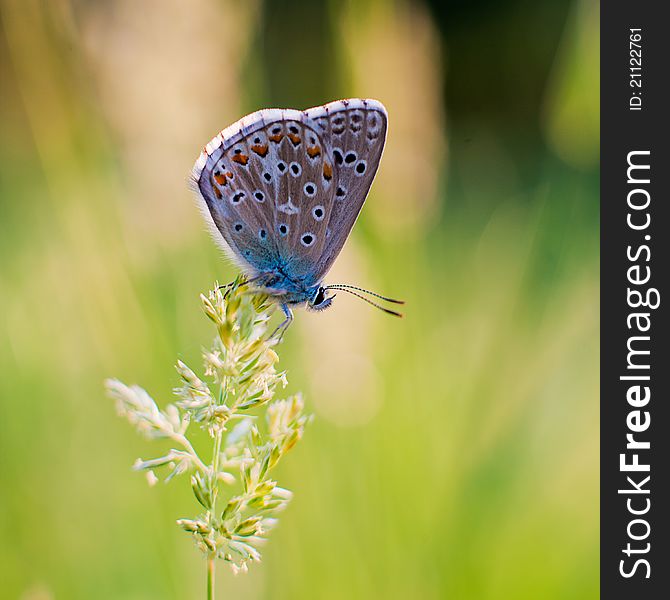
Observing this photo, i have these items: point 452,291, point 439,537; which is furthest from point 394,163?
point 452,291

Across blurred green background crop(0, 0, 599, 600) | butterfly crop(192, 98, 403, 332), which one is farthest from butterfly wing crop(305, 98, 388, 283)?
blurred green background crop(0, 0, 599, 600)

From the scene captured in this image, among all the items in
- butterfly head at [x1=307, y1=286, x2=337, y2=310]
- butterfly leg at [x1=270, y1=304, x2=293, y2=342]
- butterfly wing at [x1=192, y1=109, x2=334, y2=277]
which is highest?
butterfly wing at [x1=192, y1=109, x2=334, y2=277]

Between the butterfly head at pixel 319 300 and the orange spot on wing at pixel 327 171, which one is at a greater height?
the orange spot on wing at pixel 327 171

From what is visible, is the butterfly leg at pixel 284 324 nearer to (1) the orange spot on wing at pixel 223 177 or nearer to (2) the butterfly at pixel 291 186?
(2) the butterfly at pixel 291 186

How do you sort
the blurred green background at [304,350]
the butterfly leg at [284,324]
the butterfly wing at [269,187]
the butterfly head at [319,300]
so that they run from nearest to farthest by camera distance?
the butterfly leg at [284,324], the butterfly wing at [269,187], the butterfly head at [319,300], the blurred green background at [304,350]

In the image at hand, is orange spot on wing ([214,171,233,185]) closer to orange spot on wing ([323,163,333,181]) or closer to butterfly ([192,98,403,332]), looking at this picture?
butterfly ([192,98,403,332])

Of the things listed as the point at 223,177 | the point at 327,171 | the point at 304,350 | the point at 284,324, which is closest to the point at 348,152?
the point at 327,171

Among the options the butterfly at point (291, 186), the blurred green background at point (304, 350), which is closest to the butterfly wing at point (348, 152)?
the butterfly at point (291, 186)
